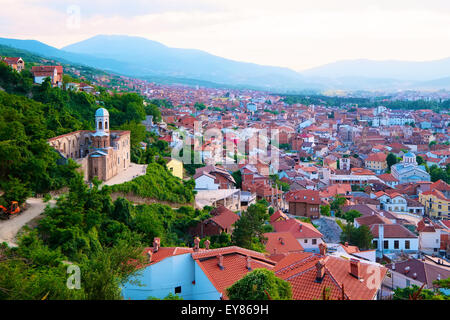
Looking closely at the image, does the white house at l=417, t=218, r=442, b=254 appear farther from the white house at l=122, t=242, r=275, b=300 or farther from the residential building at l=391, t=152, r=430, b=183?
the residential building at l=391, t=152, r=430, b=183

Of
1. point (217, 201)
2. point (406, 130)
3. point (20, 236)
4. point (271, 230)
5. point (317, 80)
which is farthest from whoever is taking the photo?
point (317, 80)

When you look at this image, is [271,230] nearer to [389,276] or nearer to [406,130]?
[389,276]

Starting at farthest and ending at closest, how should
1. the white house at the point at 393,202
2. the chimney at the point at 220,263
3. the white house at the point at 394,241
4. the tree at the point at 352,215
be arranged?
the white house at the point at 393,202 → the tree at the point at 352,215 → the white house at the point at 394,241 → the chimney at the point at 220,263

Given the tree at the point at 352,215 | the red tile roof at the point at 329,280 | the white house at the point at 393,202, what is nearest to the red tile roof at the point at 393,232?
the tree at the point at 352,215

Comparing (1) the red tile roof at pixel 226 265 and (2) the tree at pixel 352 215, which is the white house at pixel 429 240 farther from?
(1) the red tile roof at pixel 226 265
